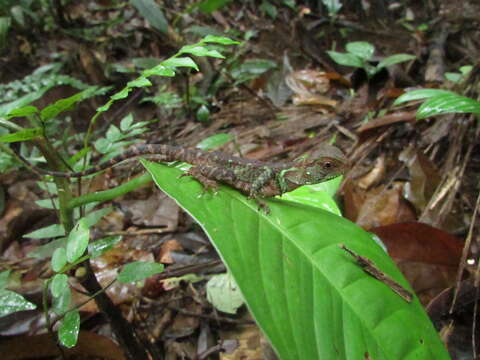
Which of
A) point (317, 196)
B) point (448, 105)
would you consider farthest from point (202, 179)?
point (448, 105)

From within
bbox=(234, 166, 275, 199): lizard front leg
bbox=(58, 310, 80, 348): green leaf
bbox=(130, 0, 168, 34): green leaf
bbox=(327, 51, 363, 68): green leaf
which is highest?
bbox=(130, 0, 168, 34): green leaf

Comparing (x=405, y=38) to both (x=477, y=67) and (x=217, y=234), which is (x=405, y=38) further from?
(x=217, y=234)

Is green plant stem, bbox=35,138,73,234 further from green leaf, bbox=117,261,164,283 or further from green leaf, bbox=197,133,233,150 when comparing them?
green leaf, bbox=197,133,233,150

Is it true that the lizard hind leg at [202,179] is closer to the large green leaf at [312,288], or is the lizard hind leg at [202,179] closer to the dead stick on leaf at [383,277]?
the large green leaf at [312,288]

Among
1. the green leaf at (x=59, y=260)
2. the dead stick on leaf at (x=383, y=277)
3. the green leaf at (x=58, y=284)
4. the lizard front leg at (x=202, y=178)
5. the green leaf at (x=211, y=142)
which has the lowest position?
the green leaf at (x=211, y=142)

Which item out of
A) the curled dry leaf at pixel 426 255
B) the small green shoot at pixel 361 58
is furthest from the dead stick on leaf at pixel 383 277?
the small green shoot at pixel 361 58

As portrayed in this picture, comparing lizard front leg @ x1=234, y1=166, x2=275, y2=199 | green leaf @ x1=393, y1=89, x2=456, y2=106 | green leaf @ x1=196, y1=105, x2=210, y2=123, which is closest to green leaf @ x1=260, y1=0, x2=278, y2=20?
green leaf @ x1=196, y1=105, x2=210, y2=123

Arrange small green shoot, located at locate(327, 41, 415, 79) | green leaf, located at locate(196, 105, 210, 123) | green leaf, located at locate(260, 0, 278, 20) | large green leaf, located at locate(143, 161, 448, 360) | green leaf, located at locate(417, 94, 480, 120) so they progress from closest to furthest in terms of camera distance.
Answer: large green leaf, located at locate(143, 161, 448, 360), green leaf, located at locate(417, 94, 480, 120), small green shoot, located at locate(327, 41, 415, 79), green leaf, located at locate(196, 105, 210, 123), green leaf, located at locate(260, 0, 278, 20)
